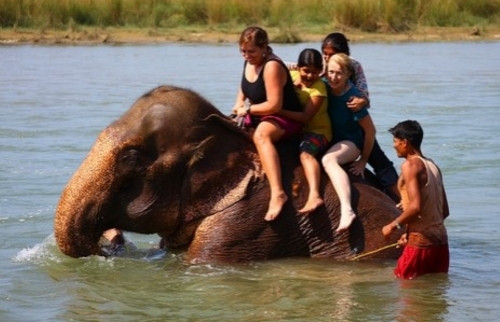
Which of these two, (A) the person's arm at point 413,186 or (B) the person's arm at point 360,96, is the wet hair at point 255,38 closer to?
(B) the person's arm at point 360,96

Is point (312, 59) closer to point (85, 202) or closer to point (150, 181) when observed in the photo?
point (150, 181)

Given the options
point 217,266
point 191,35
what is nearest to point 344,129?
point 217,266

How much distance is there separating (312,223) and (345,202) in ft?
0.97

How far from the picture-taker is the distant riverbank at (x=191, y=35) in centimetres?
3666

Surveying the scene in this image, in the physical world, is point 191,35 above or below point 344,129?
below

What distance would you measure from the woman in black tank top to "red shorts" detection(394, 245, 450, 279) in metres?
0.93

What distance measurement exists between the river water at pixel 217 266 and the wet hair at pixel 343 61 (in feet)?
4.55

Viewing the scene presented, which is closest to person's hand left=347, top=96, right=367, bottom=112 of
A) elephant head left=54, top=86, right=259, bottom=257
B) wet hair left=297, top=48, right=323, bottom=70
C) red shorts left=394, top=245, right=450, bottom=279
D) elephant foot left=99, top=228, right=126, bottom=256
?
wet hair left=297, top=48, right=323, bottom=70

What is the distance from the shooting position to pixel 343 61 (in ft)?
29.3

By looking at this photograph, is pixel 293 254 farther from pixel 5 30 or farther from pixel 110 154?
→ pixel 5 30

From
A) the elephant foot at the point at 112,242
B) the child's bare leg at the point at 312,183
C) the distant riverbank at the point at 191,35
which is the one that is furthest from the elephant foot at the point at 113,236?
the distant riverbank at the point at 191,35

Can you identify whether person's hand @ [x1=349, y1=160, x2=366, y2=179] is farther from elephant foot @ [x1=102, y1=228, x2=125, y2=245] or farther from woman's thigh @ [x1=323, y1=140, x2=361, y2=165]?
elephant foot @ [x1=102, y1=228, x2=125, y2=245]

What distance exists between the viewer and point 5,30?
125 feet

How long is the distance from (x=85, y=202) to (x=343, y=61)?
81.5 inches
